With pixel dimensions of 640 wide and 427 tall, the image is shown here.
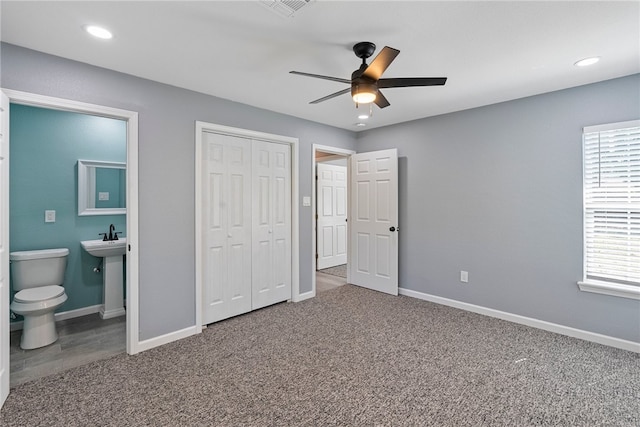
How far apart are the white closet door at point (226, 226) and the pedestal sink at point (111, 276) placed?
1108mm

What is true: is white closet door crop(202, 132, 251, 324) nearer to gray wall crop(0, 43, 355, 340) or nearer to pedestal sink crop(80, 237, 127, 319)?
gray wall crop(0, 43, 355, 340)

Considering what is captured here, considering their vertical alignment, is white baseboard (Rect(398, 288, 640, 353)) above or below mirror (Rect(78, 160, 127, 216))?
below

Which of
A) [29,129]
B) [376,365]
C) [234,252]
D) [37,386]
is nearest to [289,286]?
[234,252]

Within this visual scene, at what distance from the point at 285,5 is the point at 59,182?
328 centimetres

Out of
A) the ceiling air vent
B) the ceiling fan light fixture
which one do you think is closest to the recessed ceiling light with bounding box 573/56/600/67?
the ceiling fan light fixture

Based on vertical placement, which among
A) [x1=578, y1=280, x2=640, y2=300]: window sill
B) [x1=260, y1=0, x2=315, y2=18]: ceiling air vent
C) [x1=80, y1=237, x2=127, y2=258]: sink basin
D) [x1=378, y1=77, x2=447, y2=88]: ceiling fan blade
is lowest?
[x1=578, y1=280, x2=640, y2=300]: window sill

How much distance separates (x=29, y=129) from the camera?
→ 10.6 feet

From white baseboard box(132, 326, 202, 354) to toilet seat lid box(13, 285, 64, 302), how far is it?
3.15 feet

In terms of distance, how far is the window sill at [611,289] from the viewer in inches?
106

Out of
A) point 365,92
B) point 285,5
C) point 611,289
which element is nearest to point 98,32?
point 285,5

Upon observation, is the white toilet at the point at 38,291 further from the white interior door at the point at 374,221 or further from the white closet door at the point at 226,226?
the white interior door at the point at 374,221

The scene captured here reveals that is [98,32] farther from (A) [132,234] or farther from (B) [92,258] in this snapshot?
(B) [92,258]

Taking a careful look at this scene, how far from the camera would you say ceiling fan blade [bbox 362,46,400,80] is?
176 cm

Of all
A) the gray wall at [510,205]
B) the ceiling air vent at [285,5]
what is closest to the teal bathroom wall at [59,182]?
the ceiling air vent at [285,5]
